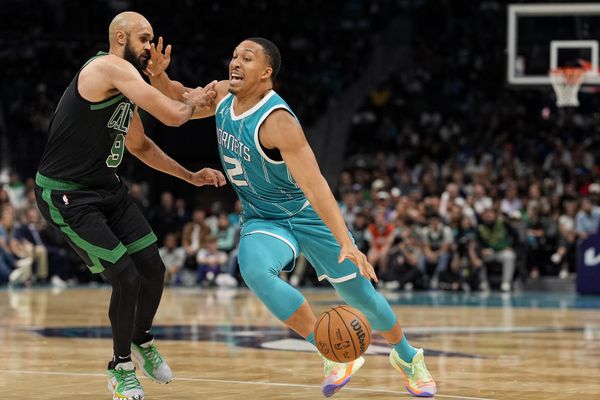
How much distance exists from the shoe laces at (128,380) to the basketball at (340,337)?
1089mm

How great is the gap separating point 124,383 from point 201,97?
68.4 inches

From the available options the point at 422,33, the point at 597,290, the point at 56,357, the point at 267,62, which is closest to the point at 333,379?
the point at 267,62

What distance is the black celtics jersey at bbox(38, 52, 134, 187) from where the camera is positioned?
6.48 meters

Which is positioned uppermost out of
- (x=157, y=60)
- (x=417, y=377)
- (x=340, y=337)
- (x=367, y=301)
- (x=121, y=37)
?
(x=121, y=37)

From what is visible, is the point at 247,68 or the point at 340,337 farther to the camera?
the point at 247,68

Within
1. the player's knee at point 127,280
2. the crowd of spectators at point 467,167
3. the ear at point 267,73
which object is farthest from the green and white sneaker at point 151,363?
the crowd of spectators at point 467,167

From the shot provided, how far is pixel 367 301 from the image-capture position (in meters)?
6.67

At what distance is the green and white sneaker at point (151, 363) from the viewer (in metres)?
6.81

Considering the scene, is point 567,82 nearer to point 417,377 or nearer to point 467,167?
point 467,167

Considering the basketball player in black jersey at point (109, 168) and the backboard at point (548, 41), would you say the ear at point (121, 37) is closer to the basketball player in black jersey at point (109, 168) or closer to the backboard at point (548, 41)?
the basketball player in black jersey at point (109, 168)

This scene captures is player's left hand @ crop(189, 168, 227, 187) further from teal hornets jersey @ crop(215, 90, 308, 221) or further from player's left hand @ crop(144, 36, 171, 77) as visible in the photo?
player's left hand @ crop(144, 36, 171, 77)

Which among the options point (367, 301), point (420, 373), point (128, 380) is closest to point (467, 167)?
point (420, 373)

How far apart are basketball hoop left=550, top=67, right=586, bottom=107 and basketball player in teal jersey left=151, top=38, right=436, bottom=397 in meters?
12.7

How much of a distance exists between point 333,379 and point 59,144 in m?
2.11
